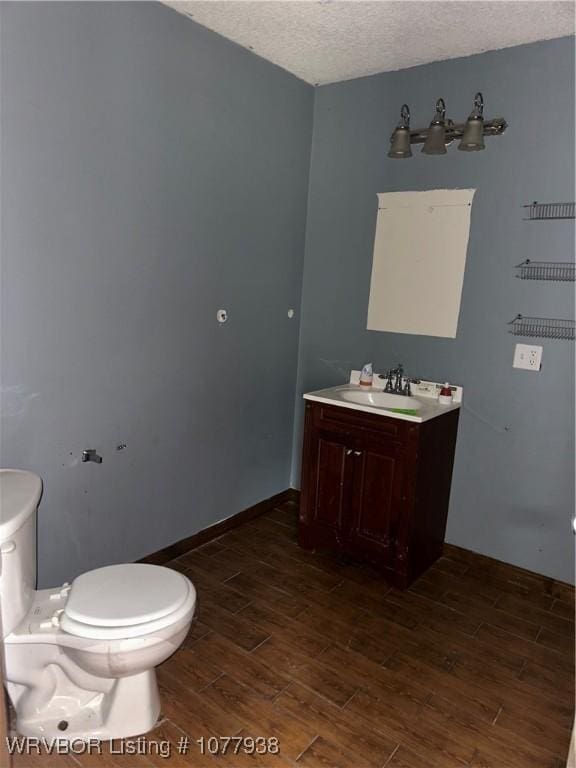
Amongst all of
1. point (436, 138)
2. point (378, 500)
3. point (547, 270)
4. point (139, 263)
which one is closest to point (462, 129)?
point (436, 138)

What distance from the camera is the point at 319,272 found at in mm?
3158

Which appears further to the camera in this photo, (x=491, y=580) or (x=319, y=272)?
(x=319, y=272)

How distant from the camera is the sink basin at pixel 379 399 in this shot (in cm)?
273

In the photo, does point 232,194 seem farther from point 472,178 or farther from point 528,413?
point 528,413

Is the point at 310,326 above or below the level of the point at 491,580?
above

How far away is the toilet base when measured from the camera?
5.35 ft

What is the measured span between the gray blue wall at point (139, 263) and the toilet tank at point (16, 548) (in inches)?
12.7

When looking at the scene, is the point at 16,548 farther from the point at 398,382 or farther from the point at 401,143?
the point at 401,143

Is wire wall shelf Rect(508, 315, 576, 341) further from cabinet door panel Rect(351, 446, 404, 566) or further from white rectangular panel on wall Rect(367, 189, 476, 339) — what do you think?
cabinet door panel Rect(351, 446, 404, 566)

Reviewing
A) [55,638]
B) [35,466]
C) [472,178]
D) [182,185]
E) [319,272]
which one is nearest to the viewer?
[55,638]

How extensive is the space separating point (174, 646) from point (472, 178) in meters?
2.30

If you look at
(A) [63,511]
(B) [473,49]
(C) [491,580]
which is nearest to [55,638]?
(A) [63,511]

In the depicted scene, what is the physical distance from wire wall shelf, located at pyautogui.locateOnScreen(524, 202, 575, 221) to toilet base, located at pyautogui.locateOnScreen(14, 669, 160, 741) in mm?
2306

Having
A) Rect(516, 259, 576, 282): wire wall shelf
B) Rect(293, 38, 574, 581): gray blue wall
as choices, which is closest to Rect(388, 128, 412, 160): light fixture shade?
Rect(293, 38, 574, 581): gray blue wall
